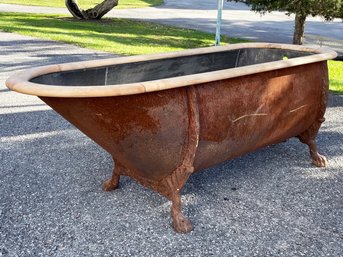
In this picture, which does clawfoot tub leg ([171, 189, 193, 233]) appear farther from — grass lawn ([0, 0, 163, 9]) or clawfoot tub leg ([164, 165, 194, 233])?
grass lawn ([0, 0, 163, 9])

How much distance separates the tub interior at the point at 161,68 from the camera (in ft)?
10.1

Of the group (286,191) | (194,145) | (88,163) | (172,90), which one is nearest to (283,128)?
(286,191)

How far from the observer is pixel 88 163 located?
393 cm

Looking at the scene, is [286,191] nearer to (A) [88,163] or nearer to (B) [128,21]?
(A) [88,163]

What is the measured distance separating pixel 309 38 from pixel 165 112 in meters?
12.0

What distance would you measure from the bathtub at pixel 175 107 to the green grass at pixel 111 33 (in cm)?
595

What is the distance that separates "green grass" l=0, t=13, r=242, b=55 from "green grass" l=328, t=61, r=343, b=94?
3.27 metres

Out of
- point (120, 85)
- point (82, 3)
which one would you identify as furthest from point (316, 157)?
point (82, 3)

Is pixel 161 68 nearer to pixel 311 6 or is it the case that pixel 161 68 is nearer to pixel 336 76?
pixel 311 6

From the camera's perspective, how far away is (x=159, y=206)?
314cm

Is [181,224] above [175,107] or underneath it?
underneath

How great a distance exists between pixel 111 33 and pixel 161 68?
29.3ft

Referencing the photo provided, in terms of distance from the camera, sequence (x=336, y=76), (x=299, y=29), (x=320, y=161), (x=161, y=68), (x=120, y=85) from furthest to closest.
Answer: (x=299, y=29)
(x=336, y=76)
(x=320, y=161)
(x=161, y=68)
(x=120, y=85)

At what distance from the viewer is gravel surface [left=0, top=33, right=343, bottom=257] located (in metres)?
2.68
